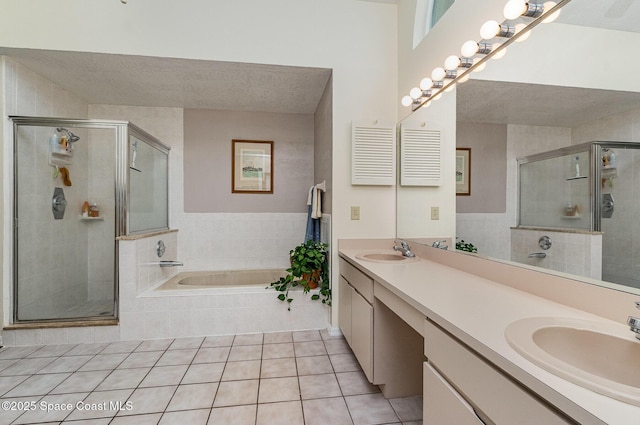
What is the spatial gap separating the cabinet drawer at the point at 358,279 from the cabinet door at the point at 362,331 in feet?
0.13

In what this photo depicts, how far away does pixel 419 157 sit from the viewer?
2.05 metres

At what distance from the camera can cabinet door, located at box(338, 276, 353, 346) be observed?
2001 millimetres

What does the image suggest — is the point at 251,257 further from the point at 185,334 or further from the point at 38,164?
the point at 38,164

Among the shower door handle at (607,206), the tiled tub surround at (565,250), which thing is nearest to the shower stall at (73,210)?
the tiled tub surround at (565,250)

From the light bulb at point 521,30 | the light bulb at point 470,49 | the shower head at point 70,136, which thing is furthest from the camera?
the shower head at point 70,136

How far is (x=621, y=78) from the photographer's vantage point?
857 mm

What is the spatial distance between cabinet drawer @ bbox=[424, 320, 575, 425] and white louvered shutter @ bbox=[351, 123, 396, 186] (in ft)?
4.85

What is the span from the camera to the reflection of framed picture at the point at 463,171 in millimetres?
1543

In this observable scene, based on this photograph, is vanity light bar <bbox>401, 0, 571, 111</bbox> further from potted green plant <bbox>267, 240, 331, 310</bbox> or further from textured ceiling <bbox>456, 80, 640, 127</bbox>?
potted green plant <bbox>267, 240, 331, 310</bbox>

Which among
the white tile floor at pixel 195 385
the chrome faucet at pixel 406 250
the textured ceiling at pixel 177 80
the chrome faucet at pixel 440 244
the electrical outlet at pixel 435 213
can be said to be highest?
the textured ceiling at pixel 177 80

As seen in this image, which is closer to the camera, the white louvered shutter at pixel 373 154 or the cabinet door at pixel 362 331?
the cabinet door at pixel 362 331

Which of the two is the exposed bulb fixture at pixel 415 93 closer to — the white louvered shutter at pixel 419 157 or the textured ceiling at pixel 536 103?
the white louvered shutter at pixel 419 157

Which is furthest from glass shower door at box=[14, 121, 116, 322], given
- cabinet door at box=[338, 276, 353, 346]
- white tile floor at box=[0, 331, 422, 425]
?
cabinet door at box=[338, 276, 353, 346]

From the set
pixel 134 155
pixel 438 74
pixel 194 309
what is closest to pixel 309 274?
pixel 194 309
